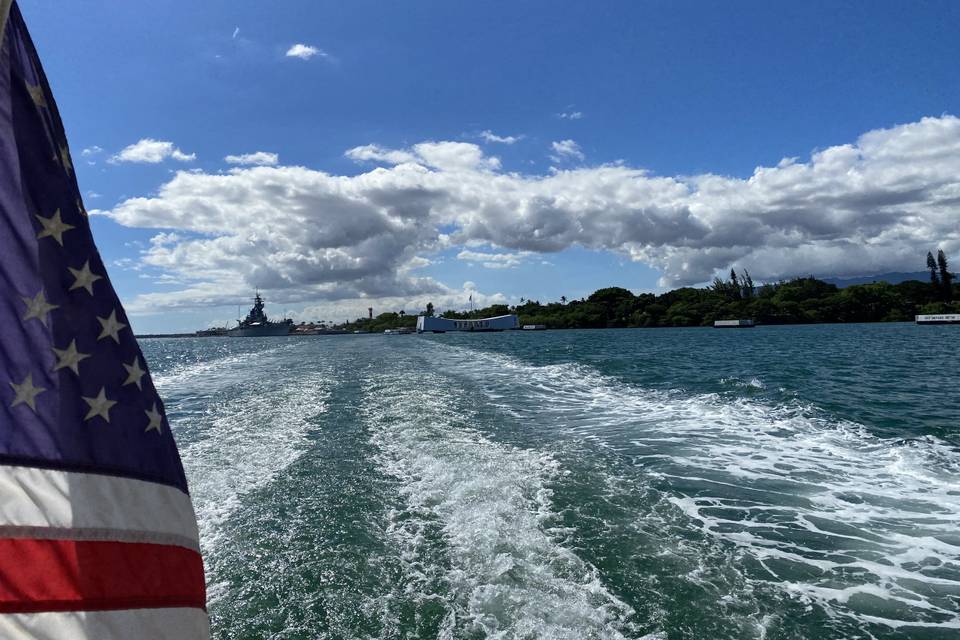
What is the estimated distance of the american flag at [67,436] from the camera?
169cm

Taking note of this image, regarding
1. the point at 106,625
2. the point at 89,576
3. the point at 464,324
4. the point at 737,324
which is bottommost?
the point at 737,324

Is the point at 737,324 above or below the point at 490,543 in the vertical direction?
below

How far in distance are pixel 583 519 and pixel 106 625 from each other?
618cm

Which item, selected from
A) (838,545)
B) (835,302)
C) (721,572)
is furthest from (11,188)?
(835,302)

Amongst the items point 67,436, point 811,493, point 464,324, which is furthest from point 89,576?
point 464,324

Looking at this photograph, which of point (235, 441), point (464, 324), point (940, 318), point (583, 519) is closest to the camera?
point (583, 519)

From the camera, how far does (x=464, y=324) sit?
158m

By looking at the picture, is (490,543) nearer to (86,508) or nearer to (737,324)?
(86,508)

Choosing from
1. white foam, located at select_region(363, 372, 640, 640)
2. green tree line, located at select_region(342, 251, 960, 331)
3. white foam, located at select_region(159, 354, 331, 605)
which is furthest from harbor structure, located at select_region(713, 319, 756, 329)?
white foam, located at select_region(363, 372, 640, 640)

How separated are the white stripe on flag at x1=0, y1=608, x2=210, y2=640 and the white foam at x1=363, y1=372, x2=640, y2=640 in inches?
124

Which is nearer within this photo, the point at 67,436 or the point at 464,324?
the point at 67,436

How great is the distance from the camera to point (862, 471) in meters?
9.13

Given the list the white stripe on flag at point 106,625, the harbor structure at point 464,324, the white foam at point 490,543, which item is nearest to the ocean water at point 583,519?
the white foam at point 490,543

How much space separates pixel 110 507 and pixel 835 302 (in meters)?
175
